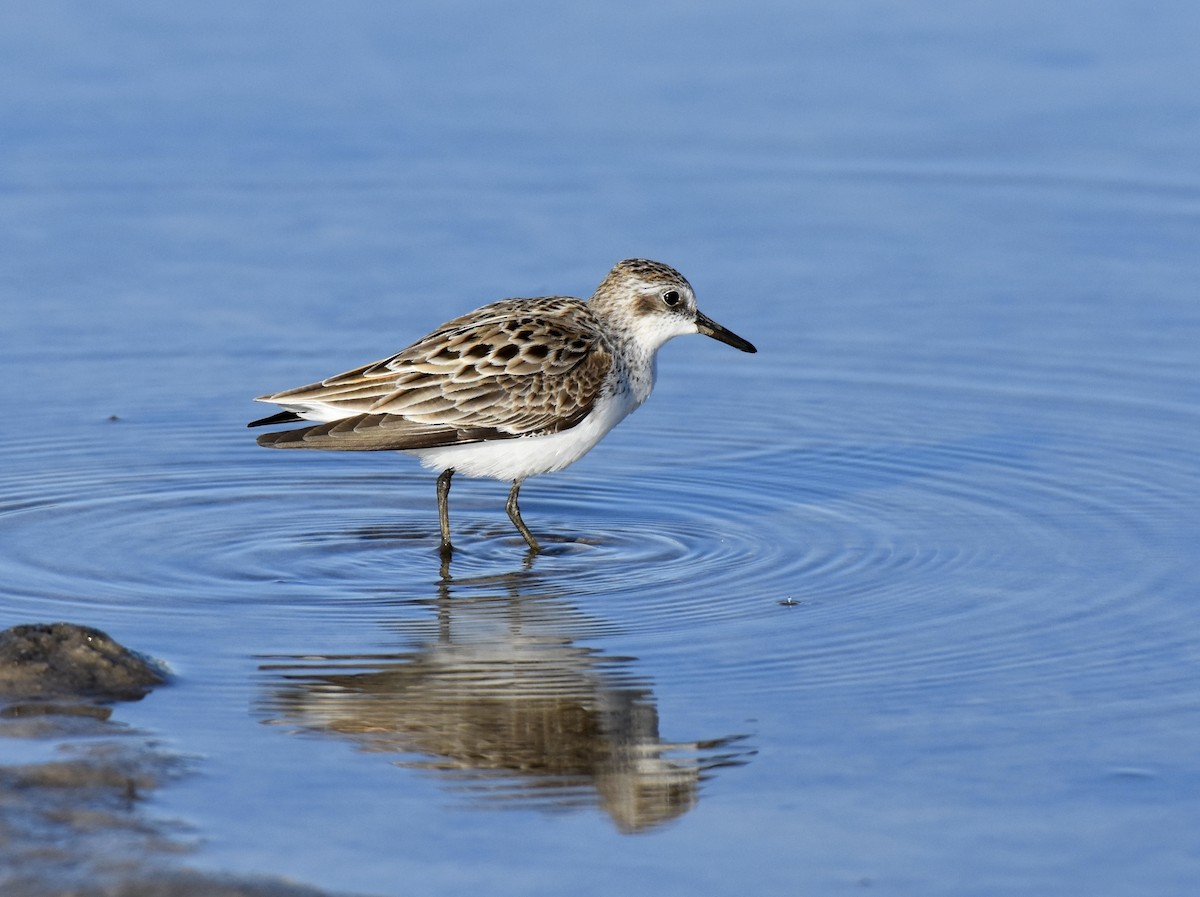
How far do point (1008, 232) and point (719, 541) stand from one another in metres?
6.32

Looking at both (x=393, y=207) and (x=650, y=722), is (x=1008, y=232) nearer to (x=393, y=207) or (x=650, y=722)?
(x=393, y=207)

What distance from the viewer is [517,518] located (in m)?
11.0

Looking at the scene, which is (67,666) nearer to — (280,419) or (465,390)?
(280,419)

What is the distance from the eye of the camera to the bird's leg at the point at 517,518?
35.4ft

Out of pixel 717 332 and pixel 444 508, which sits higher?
pixel 717 332

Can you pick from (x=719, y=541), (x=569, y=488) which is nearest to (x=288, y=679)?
(x=719, y=541)

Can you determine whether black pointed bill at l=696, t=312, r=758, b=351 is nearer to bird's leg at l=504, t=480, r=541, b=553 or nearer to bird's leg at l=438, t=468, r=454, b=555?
bird's leg at l=504, t=480, r=541, b=553

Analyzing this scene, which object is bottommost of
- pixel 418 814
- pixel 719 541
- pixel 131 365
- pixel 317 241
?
pixel 418 814

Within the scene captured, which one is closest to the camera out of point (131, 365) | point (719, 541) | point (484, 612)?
point (484, 612)

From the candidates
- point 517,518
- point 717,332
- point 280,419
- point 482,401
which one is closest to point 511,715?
point 517,518

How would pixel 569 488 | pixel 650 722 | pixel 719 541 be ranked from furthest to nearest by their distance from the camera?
pixel 569 488, pixel 719 541, pixel 650 722

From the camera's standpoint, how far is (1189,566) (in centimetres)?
996

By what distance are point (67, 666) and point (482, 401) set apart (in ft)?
11.4

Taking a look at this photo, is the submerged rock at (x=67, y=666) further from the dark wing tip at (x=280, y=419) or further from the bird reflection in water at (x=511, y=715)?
the dark wing tip at (x=280, y=419)
